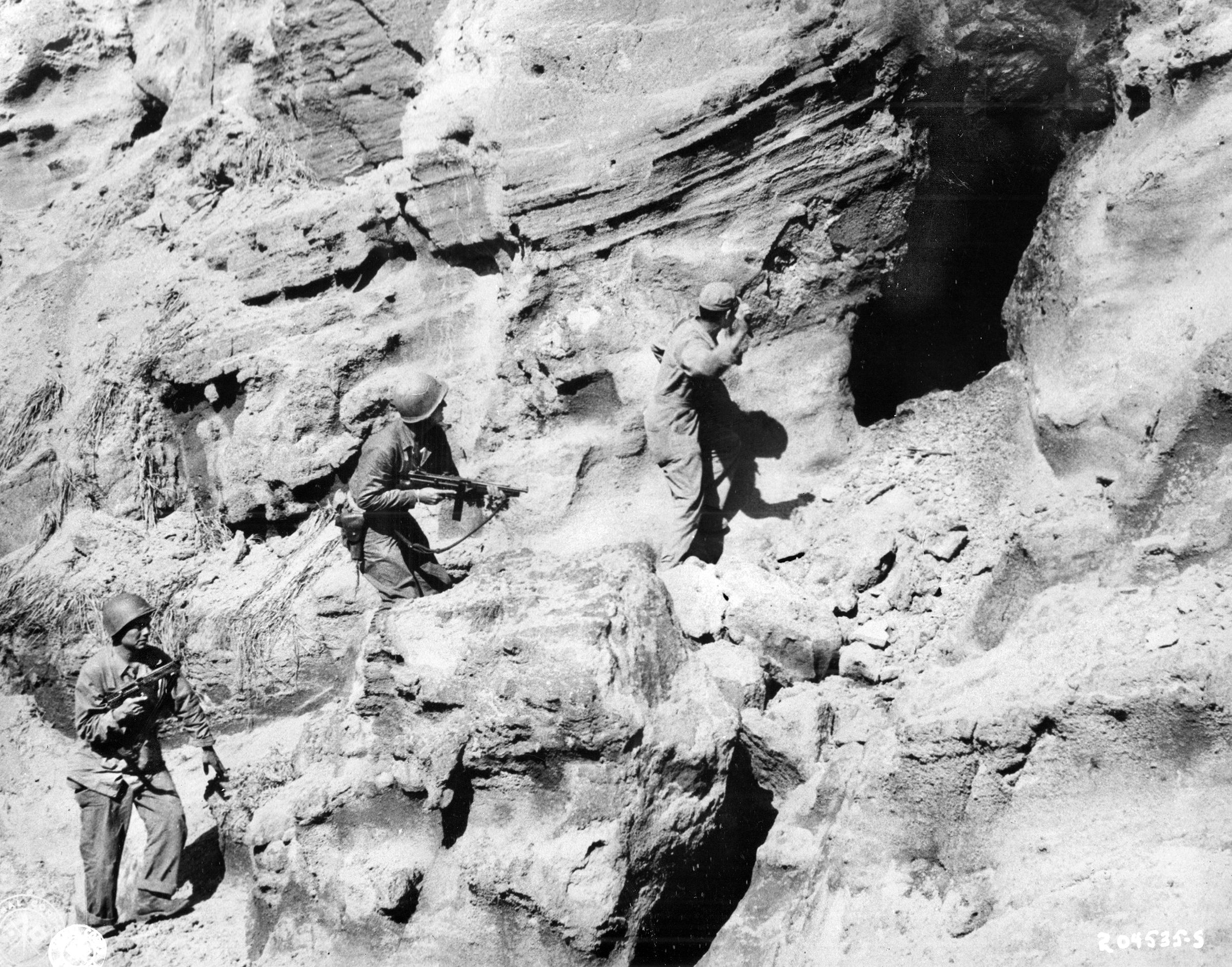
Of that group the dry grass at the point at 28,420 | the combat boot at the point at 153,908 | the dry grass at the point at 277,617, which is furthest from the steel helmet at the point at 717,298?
the dry grass at the point at 28,420

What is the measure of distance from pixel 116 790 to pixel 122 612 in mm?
1001

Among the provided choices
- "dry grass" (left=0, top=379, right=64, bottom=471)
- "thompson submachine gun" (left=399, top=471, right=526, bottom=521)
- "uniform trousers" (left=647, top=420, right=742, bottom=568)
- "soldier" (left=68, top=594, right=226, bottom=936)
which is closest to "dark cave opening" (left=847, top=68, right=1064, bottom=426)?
"uniform trousers" (left=647, top=420, right=742, bottom=568)

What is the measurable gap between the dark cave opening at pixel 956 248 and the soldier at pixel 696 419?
0.95 metres

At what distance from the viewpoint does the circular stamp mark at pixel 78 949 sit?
245 inches

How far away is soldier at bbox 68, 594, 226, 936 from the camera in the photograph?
653 cm

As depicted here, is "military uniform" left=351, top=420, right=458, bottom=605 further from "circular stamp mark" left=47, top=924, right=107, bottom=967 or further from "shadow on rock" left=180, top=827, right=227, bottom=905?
"circular stamp mark" left=47, top=924, right=107, bottom=967

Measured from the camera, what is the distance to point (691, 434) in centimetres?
702

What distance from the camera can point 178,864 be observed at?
6660 mm

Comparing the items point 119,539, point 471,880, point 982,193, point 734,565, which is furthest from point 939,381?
point 119,539

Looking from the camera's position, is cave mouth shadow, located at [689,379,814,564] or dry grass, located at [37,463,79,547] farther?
dry grass, located at [37,463,79,547]

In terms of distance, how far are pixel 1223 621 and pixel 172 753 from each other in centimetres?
665

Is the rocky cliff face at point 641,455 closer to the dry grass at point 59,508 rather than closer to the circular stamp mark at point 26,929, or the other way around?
the dry grass at point 59,508

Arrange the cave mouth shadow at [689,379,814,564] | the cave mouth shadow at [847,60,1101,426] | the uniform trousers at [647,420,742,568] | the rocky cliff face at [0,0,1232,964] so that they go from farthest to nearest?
the cave mouth shadow at [689,379,814,564]
the uniform trousers at [647,420,742,568]
the cave mouth shadow at [847,60,1101,426]
the rocky cliff face at [0,0,1232,964]

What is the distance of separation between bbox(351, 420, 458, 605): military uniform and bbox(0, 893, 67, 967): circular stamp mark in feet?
8.49
